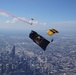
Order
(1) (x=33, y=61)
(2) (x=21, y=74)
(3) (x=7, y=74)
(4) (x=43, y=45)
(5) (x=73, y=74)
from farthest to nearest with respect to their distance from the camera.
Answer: (1) (x=33, y=61)
(5) (x=73, y=74)
(2) (x=21, y=74)
(3) (x=7, y=74)
(4) (x=43, y=45)

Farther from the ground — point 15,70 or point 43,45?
point 43,45

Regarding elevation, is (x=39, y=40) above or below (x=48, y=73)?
above

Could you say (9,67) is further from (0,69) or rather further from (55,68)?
(55,68)

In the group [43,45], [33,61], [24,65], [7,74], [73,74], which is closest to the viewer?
[43,45]

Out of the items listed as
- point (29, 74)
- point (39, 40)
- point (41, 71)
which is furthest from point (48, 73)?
point (39, 40)

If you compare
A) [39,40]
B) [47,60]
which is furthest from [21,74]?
[39,40]

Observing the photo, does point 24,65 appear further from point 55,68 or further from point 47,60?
point 47,60

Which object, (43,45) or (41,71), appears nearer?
(43,45)

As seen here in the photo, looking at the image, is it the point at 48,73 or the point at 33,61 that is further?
the point at 33,61

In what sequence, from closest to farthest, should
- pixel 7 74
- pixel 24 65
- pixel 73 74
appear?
pixel 7 74 → pixel 73 74 → pixel 24 65
